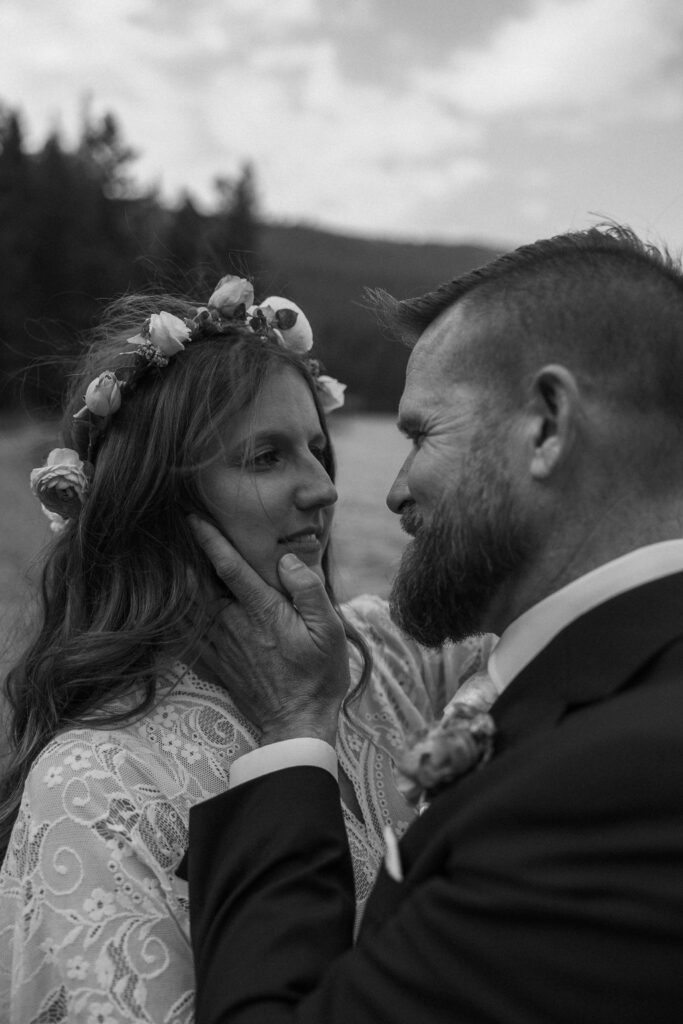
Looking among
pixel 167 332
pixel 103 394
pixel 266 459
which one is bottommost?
pixel 266 459

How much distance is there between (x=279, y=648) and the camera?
2.93m

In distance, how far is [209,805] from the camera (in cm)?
248

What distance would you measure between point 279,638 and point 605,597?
1.12 m

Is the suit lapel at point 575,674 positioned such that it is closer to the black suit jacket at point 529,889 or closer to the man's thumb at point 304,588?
the black suit jacket at point 529,889

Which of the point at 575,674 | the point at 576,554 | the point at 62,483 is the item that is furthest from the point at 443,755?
the point at 62,483

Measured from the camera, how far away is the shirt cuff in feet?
8.35

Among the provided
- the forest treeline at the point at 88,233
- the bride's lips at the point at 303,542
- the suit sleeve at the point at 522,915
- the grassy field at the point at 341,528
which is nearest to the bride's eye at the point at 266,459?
the bride's lips at the point at 303,542

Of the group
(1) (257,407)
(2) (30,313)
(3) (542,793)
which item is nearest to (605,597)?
(3) (542,793)

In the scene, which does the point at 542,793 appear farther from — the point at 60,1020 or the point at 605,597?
the point at 60,1020

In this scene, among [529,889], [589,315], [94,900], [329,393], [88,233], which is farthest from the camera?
[88,233]

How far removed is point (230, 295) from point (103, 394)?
59 cm

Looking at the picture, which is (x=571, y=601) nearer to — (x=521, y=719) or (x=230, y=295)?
(x=521, y=719)

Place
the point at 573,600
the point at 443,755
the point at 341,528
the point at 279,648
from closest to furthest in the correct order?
1. the point at 443,755
2. the point at 573,600
3. the point at 279,648
4. the point at 341,528

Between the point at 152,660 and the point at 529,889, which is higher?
the point at 529,889
